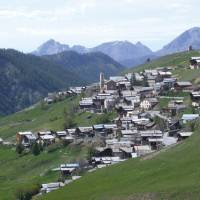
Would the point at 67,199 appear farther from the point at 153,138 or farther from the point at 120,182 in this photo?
the point at 153,138

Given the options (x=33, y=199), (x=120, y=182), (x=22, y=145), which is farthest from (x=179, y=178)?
(x=22, y=145)

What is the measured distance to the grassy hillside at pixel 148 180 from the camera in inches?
3442

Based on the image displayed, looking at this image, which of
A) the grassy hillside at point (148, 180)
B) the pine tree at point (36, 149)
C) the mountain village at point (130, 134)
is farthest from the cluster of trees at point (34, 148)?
the grassy hillside at point (148, 180)

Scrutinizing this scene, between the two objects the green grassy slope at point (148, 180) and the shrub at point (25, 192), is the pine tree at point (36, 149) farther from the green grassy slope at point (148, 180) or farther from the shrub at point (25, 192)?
the green grassy slope at point (148, 180)

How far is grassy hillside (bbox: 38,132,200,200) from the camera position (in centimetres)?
8743

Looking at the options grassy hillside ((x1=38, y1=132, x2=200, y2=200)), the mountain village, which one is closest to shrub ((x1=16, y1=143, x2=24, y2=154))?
the mountain village

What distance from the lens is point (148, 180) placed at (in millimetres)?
100062

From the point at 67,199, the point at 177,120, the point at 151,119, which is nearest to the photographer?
the point at 67,199

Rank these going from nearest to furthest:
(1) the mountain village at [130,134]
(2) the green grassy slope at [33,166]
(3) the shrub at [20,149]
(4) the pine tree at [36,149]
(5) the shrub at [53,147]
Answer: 1. (1) the mountain village at [130,134]
2. (2) the green grassy slope at [33,166]
3. (5) the shrub at [53,147]
4. (4) the pine tree at [36,149]
5. (3) the shrub at [20,149]

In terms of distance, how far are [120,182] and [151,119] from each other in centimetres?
7128

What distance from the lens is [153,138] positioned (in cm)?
15012

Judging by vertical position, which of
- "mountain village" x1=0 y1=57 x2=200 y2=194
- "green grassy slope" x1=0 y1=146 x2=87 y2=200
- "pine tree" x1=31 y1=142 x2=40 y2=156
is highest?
"mountain village" x1=0 y1=57 x2=200 y2=194

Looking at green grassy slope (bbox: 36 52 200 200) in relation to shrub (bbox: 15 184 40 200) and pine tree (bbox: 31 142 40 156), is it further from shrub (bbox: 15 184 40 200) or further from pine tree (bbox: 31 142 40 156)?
pine tree (bbox: 31 142 40 156)

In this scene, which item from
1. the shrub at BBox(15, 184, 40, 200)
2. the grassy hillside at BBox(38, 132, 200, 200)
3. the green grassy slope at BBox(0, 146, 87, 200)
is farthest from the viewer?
the green grassy slope at BBox(0, 146, 87, 200)
